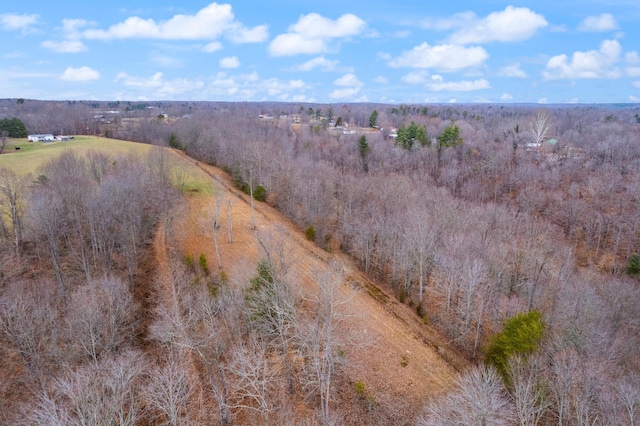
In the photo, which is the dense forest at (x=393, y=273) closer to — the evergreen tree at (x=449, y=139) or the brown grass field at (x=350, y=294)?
the brown grass field at (x=350, y=294)

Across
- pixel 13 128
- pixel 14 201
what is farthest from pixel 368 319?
pixel 13 128

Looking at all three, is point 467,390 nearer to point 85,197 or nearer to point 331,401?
point 331,401

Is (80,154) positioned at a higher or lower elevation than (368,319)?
higher

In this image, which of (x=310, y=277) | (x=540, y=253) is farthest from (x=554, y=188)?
(x=310, y=277)

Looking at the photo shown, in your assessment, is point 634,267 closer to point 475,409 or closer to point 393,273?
point 393,273

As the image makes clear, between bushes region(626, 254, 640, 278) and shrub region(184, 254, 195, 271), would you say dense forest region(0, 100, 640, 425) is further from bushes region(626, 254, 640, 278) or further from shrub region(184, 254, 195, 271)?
shrub region(184, 254, 195, 271)

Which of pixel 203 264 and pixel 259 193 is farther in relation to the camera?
pixel 259 193
